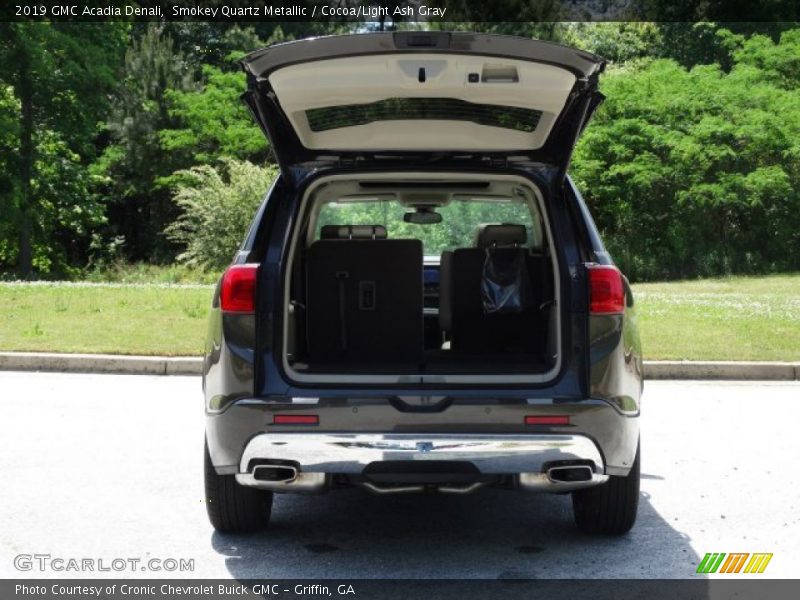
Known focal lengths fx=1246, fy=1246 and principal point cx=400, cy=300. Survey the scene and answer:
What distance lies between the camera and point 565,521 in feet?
20.2

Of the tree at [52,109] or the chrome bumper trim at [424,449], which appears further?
the tree at [52,109]

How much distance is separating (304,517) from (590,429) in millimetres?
1862

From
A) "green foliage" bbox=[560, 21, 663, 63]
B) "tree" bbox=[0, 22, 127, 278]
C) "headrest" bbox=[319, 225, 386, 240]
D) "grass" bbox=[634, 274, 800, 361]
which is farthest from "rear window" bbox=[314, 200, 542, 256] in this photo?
"green foliage" bbox=[560, 21, 663, 63]

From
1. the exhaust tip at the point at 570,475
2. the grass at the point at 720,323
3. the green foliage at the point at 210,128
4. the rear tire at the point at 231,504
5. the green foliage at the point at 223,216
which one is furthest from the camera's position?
the green foliage at the point at 210,128

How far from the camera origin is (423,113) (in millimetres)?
5453

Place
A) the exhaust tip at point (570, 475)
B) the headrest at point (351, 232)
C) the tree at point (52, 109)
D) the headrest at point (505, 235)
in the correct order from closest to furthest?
the exhaust tip at point (570, 475) < the headrest at point (351, 232) < the headrest at point (505, 235) < the tree at point (52, 109)

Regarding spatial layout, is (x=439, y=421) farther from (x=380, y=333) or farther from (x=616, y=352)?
(x=380, y=333)

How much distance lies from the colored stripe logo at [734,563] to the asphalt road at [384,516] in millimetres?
53

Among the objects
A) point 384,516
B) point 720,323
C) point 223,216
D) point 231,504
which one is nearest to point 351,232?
point 384,516

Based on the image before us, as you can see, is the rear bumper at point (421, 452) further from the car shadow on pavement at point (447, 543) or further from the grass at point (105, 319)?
the grass at point (105, 319)

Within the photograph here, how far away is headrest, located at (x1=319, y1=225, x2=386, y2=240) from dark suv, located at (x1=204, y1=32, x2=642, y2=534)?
0.61m

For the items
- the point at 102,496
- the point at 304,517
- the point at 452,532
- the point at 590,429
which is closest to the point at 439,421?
the point at 590,429

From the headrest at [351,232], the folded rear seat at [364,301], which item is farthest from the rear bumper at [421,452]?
the headrest at [351,232]

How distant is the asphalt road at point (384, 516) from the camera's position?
5328 mm
